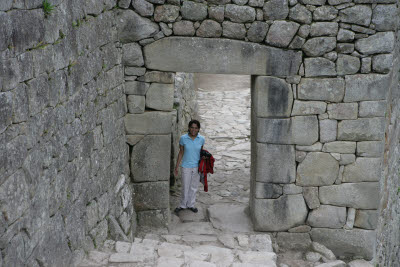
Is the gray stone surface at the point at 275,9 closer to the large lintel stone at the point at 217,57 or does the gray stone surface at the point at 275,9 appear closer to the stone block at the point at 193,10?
the large lintel stone at the point at 217,57

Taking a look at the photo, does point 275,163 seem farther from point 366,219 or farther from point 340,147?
point 366,219

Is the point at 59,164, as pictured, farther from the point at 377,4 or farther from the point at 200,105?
the point at 200,105

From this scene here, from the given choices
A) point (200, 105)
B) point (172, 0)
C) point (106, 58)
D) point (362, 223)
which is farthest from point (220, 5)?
point (200, 105)

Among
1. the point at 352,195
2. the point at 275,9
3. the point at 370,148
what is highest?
the point at 275,9

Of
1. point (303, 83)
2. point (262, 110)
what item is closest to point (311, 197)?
point (262, 110)

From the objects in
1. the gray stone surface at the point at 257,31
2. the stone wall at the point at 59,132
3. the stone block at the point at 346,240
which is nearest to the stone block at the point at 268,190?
the stone block at the point at 346,240

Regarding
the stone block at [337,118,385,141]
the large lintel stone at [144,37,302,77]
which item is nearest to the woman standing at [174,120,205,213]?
the large lintel stone at [144,37,302,77]

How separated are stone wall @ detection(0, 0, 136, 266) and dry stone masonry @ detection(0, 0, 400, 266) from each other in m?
0.03

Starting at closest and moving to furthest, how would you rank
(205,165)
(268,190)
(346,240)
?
(268,190) < (346,240) < (205,165)

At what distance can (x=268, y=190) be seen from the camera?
624 cm

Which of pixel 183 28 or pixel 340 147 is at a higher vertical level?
pixel 183 28

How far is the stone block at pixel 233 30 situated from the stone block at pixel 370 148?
6.44 feet

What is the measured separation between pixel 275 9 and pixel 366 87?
4.68 ft

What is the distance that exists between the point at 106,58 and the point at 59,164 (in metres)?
1.62
